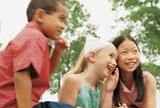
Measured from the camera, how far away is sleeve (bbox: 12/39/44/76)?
213 cm

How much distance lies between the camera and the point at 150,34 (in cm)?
1543

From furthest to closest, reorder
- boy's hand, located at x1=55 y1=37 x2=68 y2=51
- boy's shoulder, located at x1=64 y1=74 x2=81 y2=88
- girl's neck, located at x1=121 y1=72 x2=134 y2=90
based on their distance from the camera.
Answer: girl's neck, located at x1=121 y1=72 x2=134 y2=90 → boy's shoulder, located at x1=64 y1=74 x2=81 y2=88 → boy's hand, located at x1=55 y1=37 x2=68 y2=51

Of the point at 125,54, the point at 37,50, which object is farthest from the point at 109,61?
the point at 37,50

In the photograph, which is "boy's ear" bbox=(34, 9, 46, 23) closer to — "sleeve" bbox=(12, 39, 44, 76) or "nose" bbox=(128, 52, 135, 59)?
"sleeve" bbox=(12, 39, 44, 76)

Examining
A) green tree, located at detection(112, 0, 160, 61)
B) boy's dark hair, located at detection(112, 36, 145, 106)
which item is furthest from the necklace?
green tree, located at detection(112, 0, 160, 61)

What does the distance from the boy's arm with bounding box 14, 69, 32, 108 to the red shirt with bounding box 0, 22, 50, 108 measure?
37 millimetres

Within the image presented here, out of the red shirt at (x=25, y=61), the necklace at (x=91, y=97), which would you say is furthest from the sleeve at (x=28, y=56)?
the necklace at (x=91, y=97)

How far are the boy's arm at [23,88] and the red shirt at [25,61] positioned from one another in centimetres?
4

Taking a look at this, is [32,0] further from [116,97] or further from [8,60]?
[116,97]

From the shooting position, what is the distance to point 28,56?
7.02 ft

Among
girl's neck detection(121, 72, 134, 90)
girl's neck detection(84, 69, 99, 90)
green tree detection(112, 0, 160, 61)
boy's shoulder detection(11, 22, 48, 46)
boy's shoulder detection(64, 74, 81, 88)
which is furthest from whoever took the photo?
green tree detection(112, 0, 160, 61)

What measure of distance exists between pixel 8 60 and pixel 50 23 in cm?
37

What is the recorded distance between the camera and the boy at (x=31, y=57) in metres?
2.12

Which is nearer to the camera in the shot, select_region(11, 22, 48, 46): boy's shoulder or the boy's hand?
select_region(11, 22, 48, 46): boy's shoulder
